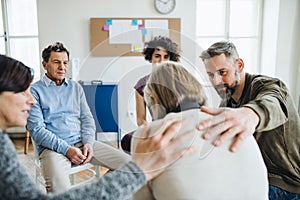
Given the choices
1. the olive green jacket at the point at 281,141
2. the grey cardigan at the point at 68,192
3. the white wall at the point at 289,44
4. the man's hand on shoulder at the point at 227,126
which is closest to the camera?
the grey cardigan at the point at 68,192

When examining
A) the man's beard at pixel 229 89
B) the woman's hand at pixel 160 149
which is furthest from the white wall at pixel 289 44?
the woman's hand at pixel 160 149

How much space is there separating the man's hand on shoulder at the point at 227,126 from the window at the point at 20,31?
3550mm

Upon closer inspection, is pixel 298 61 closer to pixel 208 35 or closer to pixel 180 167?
pixel 208 35

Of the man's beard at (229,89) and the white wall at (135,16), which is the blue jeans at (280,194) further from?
the white wall at (135,16)

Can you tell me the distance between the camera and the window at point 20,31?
3.97m

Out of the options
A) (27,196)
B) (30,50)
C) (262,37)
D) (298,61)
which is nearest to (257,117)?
(27,196)

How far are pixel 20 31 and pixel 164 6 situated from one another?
2.04m

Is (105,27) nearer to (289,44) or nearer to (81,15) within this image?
(81,15)

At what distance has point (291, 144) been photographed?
1.23 m

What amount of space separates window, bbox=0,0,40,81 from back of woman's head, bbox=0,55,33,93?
3.18 meters

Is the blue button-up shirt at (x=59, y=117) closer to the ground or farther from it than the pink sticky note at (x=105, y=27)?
closer to the ground

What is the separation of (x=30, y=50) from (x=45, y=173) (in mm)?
2802

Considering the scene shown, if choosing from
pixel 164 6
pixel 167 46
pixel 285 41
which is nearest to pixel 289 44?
pixel 285 41

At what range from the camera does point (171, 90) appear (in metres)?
0.84
